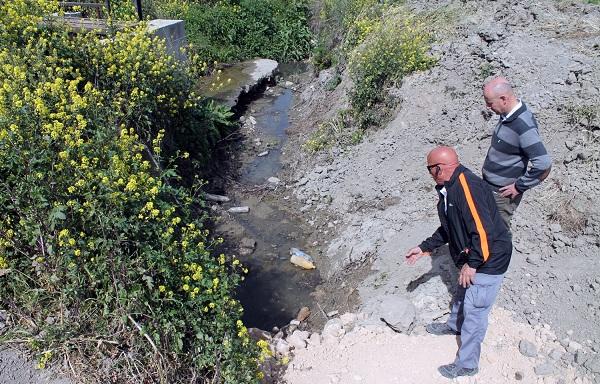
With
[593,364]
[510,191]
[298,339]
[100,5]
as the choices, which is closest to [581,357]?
[593,364]

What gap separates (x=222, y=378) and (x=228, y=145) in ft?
20.4

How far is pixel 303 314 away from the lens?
5465 millimetres

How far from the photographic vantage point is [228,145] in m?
9.06

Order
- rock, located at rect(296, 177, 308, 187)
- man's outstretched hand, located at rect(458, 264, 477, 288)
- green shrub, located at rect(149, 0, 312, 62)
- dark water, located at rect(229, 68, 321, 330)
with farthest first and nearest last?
green shrub, located at rect(149, 0, 312, 62) → rock, located at rect(296, 177, 308, 187) → dark water, located at rect(229, 68, 321, 330) → man's outstretched hand, located at rect(458, 264, 477, 288)

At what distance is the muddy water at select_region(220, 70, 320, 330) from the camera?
5.73 metres

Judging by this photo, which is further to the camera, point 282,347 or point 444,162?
point 282,347

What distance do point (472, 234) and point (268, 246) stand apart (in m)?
3.93

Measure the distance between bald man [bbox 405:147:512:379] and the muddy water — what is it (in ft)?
8.21

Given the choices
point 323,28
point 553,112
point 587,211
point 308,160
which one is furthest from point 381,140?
point 323,28

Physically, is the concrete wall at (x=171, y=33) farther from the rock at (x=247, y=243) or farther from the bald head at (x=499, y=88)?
the bald head at (x=499, y=88)

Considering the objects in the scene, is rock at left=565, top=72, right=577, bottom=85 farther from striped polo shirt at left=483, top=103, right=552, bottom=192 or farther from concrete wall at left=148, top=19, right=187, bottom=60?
concrete wall at left=148, top=19, right=187, bottom=60

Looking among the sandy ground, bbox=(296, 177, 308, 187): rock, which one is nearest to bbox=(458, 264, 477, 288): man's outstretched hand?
the sandy ground

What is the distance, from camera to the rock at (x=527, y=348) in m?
3.79

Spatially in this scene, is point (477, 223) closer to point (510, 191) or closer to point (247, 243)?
point (510, 191)
